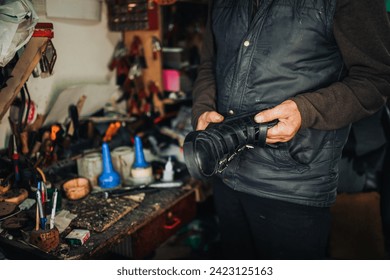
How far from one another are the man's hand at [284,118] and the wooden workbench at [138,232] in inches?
23.7

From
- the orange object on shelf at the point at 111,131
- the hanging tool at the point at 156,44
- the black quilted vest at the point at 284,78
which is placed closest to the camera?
the black quilted vest at the point at 284,78

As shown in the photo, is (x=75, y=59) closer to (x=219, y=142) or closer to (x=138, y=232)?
(x=138, y=232)

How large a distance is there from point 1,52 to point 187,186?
2.88 ft

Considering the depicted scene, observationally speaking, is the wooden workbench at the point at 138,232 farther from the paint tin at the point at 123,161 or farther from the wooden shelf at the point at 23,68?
the wooden shelf at the point at 23,68

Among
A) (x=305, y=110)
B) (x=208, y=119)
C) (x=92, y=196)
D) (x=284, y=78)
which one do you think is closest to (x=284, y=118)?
(x=305, y=110)

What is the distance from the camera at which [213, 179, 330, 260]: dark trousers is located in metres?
1.18

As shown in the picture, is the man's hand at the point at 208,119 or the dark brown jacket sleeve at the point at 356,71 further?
the man's hand at the point at 208,119

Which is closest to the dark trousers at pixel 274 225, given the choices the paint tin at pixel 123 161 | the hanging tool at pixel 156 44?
Answer: the paint tin at pixel 123 161

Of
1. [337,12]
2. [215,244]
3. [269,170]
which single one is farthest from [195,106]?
[215,244]

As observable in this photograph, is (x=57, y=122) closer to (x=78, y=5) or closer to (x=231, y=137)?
(x=78, y=5)

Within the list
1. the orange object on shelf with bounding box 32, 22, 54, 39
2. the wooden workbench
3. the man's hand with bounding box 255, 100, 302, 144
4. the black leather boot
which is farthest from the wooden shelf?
the man's hand with bounding box 255, 100, 302, 144

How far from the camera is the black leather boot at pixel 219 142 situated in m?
0.94

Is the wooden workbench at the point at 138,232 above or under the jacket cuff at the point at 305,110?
under

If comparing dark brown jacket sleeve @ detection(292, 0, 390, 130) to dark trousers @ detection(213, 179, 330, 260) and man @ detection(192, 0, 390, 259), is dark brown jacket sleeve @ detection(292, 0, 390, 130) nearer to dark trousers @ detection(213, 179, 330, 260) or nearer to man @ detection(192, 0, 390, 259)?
man @ detection(192, 0, 390, 259)
